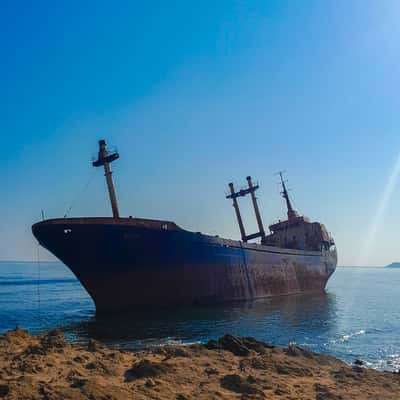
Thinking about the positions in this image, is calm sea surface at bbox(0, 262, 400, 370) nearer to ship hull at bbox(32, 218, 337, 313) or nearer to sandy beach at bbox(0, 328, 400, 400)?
ship hull at bbox(32, 218, 337, 313)

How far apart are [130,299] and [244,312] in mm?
7723

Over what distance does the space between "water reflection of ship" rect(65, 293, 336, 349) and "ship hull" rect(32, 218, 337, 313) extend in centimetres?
121

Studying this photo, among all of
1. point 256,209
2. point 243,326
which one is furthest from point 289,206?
point 243,326

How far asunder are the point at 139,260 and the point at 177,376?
50.6 feet

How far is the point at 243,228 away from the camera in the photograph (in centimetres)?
4294

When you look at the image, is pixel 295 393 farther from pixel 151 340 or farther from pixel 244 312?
pixel 244 312

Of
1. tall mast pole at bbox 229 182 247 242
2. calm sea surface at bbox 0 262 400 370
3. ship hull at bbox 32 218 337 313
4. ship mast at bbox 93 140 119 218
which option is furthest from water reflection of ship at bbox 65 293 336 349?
tall mast pole at bbox 229 182 247 242

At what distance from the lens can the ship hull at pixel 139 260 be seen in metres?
21.3

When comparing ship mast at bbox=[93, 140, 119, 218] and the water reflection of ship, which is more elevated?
ship mast at bbox=[93, 140, 119, 218]

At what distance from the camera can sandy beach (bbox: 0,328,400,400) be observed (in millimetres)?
6176

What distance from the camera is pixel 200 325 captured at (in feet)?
61.3

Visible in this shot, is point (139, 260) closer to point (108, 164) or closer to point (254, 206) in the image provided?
point (108, 164)

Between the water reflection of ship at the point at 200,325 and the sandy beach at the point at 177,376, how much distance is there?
4786 mm

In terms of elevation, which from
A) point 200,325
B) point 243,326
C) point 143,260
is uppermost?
point 143,260
